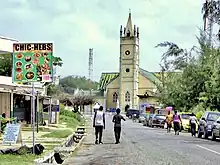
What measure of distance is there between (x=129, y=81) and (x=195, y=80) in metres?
73.9

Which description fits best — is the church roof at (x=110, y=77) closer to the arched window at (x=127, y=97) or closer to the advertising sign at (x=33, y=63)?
the arched window at (x=127, y=97)

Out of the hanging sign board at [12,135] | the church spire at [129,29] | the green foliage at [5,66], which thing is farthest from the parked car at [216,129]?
the church spire at [129,29]

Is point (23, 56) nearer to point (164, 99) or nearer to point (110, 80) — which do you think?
point (164, 99)

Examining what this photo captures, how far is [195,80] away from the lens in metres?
58.2

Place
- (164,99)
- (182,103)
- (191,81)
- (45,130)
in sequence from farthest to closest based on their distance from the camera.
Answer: (164,99)
(182,103)
(191,81)
(45,130)

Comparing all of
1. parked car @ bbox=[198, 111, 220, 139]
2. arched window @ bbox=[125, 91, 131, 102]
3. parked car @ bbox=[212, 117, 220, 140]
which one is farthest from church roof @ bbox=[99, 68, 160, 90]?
parked car @ bbox=[212, 117, 220, 140]

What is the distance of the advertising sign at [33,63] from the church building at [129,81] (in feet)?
365

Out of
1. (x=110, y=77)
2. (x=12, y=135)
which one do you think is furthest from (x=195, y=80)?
(x=110, y=77)

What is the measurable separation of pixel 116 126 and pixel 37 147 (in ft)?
25.2

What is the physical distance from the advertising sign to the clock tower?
11315 cm

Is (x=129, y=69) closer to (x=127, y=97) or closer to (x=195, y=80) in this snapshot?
(x=127, y=97)

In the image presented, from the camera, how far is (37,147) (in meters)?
19.5

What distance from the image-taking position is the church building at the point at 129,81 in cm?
13150

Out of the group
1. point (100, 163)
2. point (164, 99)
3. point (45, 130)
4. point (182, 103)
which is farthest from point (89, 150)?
point (164, 99)
